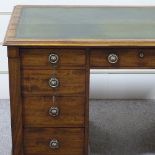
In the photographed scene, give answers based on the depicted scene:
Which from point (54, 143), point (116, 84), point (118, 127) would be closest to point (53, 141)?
point (54, 143)

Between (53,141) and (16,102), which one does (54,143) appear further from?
(16,102)

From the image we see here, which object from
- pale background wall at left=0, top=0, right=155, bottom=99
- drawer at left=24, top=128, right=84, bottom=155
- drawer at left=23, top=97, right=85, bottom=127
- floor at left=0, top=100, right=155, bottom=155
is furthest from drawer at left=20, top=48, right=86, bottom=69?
pale background wall at left=0, top=0, right=155, bottom=99

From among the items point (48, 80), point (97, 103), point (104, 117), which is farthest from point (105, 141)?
point (48, 80)

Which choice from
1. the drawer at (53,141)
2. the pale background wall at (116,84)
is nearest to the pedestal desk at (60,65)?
the drawer at (53,141)

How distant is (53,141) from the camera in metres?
1.87

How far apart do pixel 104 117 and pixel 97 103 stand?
0.62 feet

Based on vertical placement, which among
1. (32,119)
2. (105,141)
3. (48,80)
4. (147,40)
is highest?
(147,40)

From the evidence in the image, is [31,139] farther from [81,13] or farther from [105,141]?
[81,13]

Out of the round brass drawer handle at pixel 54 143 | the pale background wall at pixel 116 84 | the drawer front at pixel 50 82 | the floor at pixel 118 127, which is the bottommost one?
the floor at pixel 118 127

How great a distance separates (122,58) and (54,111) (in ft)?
1.20

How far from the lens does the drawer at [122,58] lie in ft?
5.66

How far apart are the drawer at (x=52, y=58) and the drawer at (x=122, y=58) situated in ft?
0.18

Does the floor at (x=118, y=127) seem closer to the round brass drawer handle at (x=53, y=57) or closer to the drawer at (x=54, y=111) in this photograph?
the drawer at (x=54, y=111)

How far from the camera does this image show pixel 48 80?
1761mm
